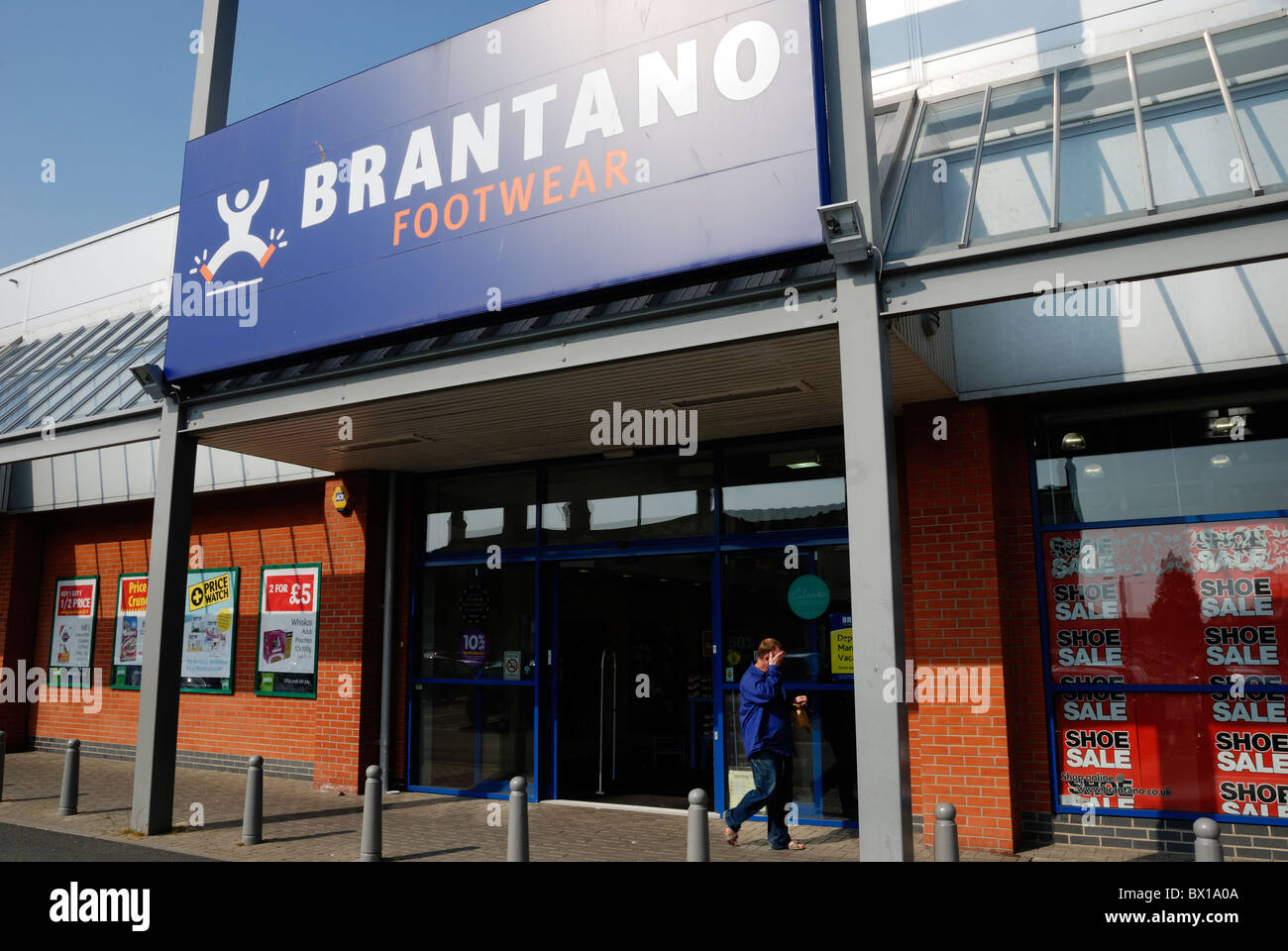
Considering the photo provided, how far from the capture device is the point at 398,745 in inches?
437

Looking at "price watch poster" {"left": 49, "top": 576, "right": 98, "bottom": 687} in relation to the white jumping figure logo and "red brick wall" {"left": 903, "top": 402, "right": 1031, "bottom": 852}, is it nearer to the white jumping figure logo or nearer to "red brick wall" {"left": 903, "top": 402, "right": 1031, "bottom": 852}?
the white jumping figure logo

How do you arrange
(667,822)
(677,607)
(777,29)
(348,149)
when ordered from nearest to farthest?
(777,29) → (348,149) → (667,822) → (677,607)

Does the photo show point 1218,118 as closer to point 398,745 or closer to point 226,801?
point 398,745

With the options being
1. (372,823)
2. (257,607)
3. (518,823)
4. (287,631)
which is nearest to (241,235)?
(287,631)

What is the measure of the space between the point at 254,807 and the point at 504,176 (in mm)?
5858

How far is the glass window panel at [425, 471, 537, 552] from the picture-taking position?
1094 cm

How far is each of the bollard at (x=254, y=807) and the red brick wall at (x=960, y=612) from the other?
18.8ft

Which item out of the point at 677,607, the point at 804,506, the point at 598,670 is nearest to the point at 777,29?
the point at 804,506

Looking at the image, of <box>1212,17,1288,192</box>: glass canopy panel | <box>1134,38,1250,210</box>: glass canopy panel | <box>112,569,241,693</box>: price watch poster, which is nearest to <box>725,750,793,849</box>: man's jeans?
<box>1134,38,1250,210</box>: glass canopy panel

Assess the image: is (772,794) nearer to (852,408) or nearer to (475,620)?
(852,408)

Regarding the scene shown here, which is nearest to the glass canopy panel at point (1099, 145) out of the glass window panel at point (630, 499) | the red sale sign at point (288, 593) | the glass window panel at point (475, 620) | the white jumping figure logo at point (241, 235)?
the glass window panel at point (630, 499)

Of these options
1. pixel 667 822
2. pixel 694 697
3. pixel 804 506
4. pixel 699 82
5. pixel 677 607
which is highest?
pixel 699 82

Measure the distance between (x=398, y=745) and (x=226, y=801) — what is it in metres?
1.92

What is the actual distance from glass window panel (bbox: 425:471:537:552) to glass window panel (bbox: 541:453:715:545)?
1.04 ft
